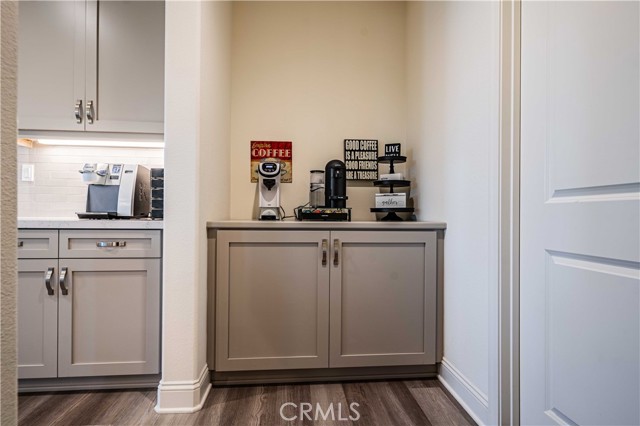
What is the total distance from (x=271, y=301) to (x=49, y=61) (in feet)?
6.55

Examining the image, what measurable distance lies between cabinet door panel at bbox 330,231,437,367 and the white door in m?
0.64

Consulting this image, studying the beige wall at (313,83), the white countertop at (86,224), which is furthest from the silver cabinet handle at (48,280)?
the beige wall at (313,83)

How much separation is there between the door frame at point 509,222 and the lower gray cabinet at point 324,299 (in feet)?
1.92

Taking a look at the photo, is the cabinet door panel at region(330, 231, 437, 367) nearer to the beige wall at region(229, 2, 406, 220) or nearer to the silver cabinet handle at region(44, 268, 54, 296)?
the beige wall at region(229, 2, 406, 220)

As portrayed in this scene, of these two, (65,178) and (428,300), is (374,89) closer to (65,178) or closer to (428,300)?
(428,300)

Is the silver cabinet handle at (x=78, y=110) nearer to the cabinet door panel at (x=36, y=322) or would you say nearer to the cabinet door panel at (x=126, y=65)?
the cabinet door panel at (x=126, y=65)

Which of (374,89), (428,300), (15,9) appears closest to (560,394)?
(428,300)

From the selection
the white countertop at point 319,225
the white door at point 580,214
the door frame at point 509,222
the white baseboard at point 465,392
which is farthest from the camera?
the white countertop at point 319,225

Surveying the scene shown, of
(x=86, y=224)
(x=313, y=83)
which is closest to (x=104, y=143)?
(x=86, y=224)

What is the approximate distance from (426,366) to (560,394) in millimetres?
898

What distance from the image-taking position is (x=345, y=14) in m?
2.57

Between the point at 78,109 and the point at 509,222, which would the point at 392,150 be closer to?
the point at 509,222

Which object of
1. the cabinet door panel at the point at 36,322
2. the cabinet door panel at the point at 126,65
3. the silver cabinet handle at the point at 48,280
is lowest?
the cabinet door panel at the point at 36,322

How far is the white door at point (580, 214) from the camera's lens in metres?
0.94
